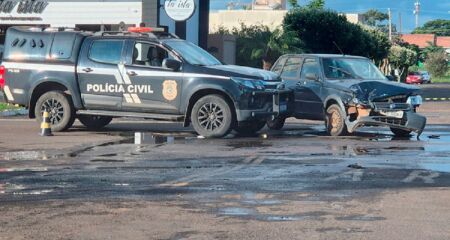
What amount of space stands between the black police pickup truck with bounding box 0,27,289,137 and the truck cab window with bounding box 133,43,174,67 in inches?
0.8

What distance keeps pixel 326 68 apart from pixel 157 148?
4.99 meters

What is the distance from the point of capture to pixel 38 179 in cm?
923

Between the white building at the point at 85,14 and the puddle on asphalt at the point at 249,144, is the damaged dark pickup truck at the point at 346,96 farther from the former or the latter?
the white building at the point at 85,14

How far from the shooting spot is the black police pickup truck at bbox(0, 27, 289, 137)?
1438cm

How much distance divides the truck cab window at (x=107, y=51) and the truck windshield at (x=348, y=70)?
4316 mm

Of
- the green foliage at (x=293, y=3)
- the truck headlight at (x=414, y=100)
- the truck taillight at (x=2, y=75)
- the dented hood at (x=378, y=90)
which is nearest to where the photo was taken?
the dented hood at (x=378, y=90)

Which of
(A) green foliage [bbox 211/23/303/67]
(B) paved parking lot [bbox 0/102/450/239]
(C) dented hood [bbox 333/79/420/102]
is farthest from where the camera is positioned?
(A) green foliage [bbox 211/23/303/67]

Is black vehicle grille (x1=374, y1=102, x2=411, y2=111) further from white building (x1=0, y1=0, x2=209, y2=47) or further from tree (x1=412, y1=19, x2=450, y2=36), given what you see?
tree (x1=412, y1=19, x2=450, y2=36)

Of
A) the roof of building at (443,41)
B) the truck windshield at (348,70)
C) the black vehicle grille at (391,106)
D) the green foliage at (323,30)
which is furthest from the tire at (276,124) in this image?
the roof of building at (443,41)

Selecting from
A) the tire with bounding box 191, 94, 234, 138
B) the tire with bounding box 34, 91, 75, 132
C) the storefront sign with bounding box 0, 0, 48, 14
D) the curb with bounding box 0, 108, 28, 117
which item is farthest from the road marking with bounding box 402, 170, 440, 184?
the storefront sign with bounding box 0, 0, 48, 14

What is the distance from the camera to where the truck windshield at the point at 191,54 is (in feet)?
48.2

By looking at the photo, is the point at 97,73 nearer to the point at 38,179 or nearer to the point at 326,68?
the point at 326,68

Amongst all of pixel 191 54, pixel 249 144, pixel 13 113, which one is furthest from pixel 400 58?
pixel 249 144

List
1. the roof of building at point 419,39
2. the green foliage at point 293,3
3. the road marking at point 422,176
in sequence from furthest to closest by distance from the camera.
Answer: the roof of building at point 419,39
the green foliage at point 293,3
the road marking at point 422,176
